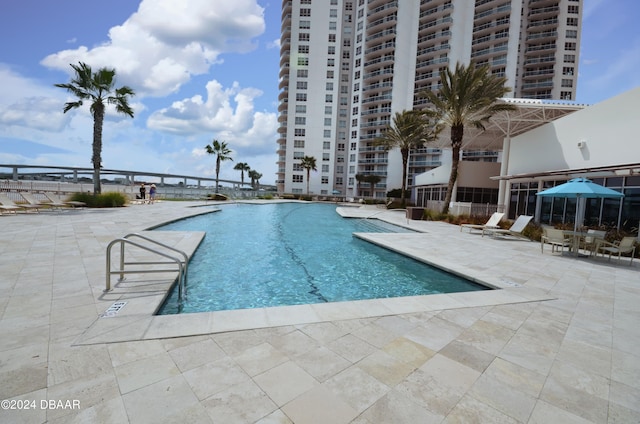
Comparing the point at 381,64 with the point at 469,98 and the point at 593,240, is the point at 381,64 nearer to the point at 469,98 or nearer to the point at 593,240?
the point at 469,98

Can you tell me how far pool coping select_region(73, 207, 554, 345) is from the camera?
3.57 meters

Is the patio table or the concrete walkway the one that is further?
the patio table

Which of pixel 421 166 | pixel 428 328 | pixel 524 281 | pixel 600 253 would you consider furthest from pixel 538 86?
pixel 428 328

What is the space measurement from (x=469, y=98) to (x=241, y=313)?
69.5 ft

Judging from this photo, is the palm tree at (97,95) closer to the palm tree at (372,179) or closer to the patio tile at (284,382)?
the patio tile at (284,382)

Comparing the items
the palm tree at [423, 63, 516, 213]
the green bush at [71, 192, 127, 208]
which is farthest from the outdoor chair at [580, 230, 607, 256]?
the green bush at [71, 192, 127, 208]

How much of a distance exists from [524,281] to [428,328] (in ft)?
13.2

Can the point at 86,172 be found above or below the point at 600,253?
above

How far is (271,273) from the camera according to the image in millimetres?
7609

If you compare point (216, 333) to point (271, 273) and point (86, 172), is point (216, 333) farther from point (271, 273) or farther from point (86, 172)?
point (86, 172)

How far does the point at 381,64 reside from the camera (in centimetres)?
5825

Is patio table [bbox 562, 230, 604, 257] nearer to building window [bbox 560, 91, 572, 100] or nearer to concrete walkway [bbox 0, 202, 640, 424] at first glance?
concrete walkway [bbox 0, 202, 640, 424]

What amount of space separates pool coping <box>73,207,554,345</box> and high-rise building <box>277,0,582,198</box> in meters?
54.0

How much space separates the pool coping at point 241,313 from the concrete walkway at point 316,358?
26 mm
